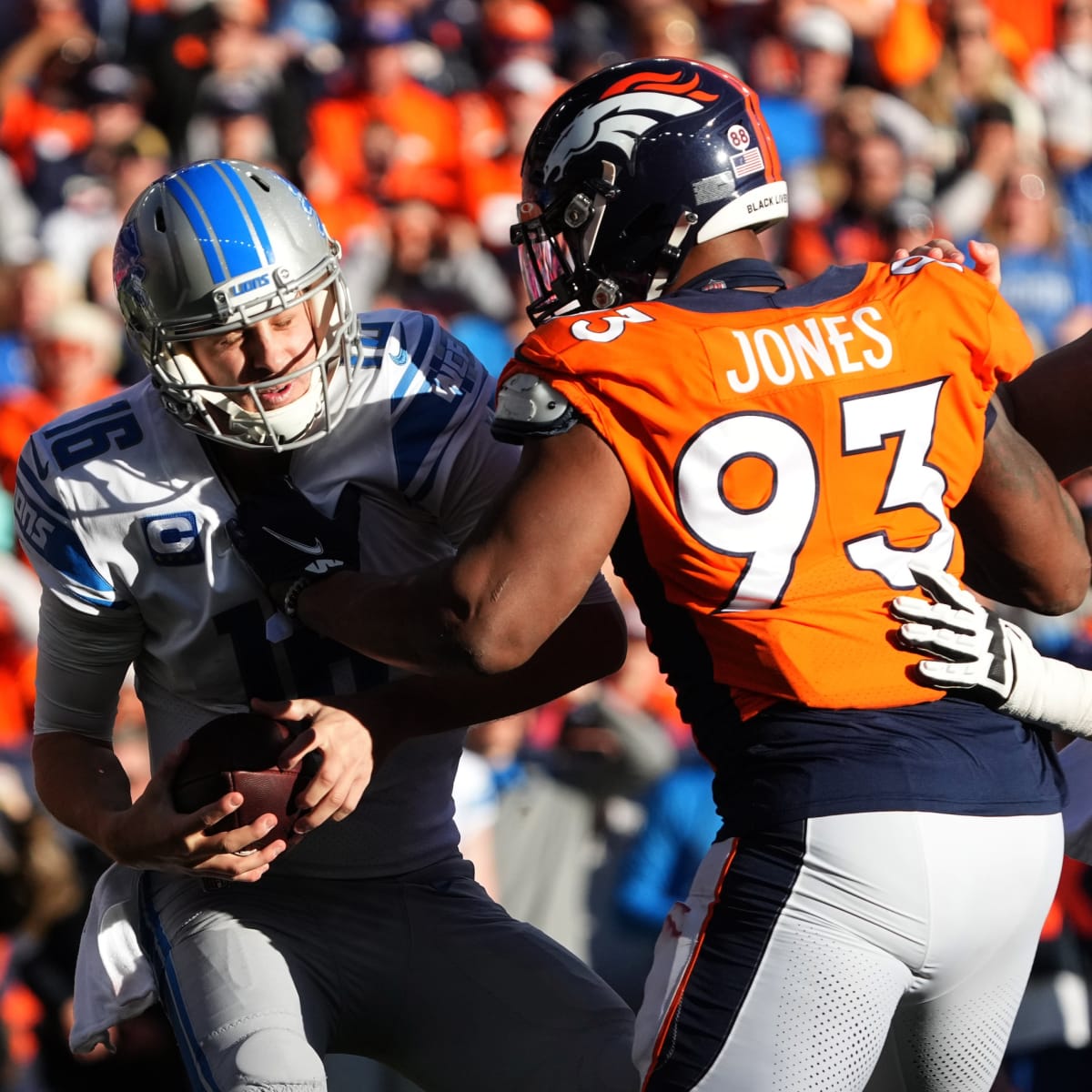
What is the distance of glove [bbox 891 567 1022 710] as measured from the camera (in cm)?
237

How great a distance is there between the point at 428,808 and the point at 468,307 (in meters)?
5.07

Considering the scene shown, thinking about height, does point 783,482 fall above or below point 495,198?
above

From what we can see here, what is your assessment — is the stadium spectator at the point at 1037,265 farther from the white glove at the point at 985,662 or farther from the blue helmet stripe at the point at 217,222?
the blue helmet stripe at the point at 217,222

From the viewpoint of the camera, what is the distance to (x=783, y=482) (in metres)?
2.29

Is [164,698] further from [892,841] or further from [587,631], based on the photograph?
[892,841]

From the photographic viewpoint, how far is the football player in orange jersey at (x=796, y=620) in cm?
225

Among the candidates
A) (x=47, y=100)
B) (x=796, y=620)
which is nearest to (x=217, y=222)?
(x=796, y=620)

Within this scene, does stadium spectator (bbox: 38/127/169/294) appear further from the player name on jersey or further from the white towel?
the player name on jersey

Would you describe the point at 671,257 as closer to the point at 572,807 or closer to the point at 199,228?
the point at 199,228

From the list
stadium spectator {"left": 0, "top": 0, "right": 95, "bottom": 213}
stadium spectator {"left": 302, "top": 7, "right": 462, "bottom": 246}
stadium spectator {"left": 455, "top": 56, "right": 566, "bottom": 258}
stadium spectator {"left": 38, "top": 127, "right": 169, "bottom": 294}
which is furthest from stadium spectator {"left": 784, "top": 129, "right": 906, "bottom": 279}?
stadium spectator {"left": 0, "top": 0, "right": 95, "bottom": 213}

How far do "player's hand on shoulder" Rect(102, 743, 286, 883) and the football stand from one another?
0.02 meters

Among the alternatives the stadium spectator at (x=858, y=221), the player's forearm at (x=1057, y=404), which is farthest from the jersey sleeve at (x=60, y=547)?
the stadium spectator at (x=858, y=221)

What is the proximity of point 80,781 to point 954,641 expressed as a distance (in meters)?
1.52

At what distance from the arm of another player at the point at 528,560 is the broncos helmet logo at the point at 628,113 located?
598mm
